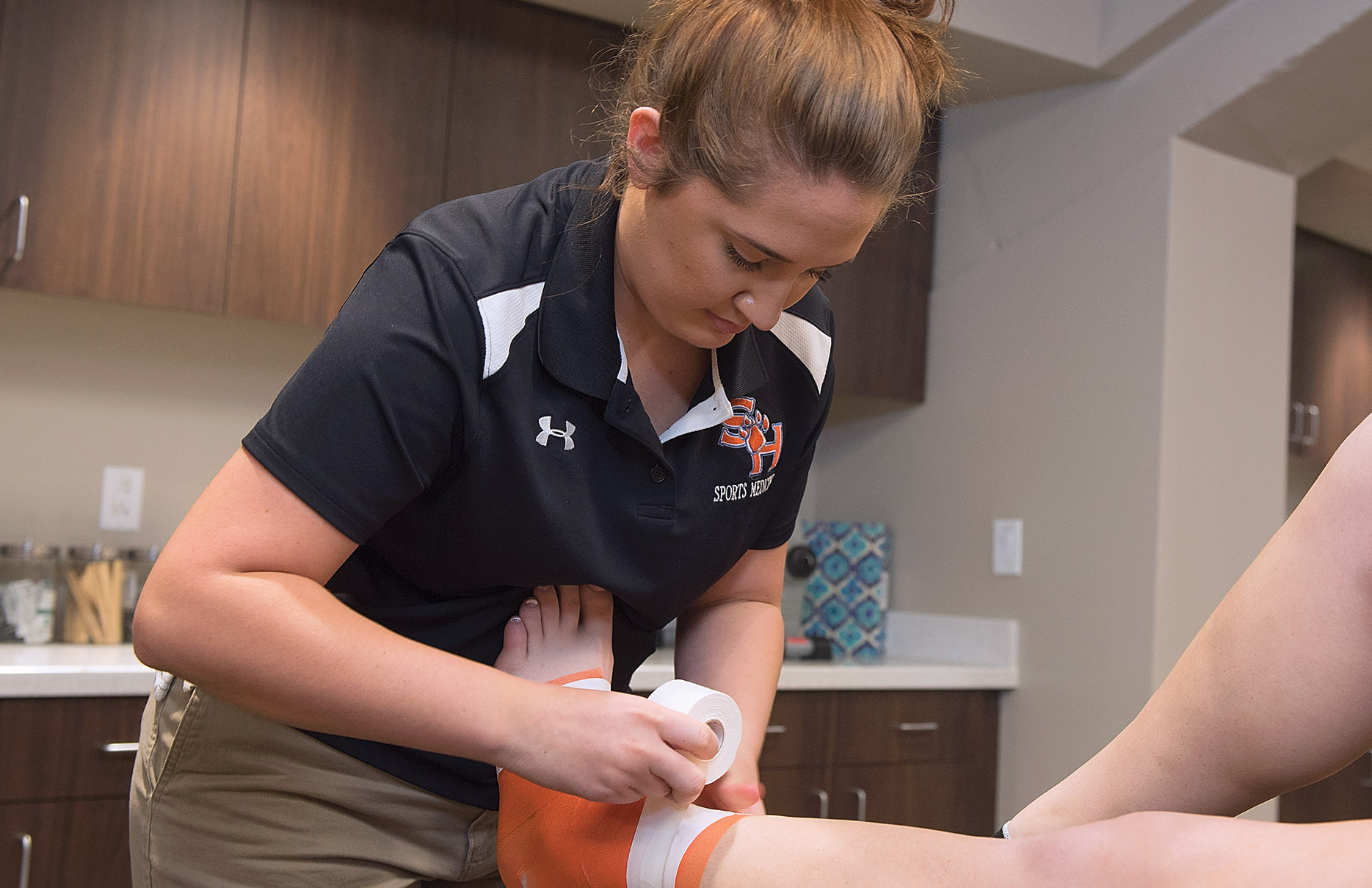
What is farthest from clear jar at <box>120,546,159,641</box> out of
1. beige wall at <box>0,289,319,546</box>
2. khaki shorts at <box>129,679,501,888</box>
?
khaki shorts at <box>129,679,501,888</box>

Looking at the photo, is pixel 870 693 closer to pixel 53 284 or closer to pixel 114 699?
pixel 114 699

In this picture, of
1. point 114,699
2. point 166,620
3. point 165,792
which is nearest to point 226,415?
point 114,699

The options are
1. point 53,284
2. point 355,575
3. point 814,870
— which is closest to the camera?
point 814,870

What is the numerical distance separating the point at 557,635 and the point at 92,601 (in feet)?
5.18

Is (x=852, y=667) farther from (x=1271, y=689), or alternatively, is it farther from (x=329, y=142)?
(x=1271, y=689)

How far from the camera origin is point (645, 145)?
914mm

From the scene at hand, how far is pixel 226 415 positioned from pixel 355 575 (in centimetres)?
172

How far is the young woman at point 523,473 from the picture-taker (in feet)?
2.65

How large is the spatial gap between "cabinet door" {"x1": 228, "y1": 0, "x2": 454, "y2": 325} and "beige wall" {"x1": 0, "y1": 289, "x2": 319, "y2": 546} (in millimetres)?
294

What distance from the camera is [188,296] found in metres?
2.23

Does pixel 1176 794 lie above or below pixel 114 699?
above

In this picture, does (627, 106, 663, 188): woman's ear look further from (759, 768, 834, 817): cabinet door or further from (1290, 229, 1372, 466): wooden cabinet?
(1290, 229, 1372, 466): wooden cabinet

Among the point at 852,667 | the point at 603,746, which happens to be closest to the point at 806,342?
the point at 603,746

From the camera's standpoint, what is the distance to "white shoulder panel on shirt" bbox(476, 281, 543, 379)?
2.89 feet
